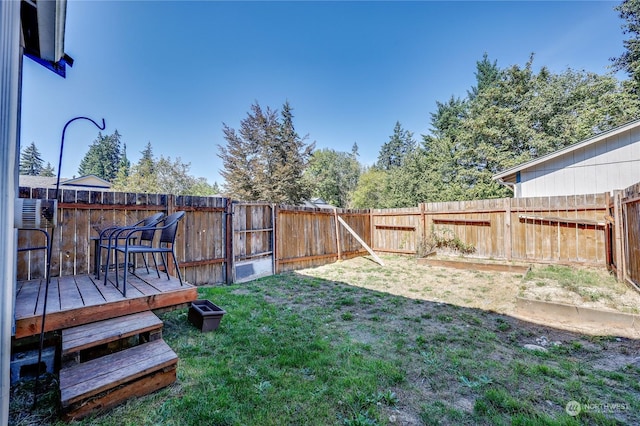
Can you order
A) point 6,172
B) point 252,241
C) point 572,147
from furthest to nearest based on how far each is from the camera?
point 572,147
point 252,241
point 6,172

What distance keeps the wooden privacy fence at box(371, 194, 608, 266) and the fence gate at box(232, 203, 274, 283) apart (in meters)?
4.42

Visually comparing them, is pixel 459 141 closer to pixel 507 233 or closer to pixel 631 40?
pixel 631 40

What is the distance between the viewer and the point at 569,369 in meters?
2.09

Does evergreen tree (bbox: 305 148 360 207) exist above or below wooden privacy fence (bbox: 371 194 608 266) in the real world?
above

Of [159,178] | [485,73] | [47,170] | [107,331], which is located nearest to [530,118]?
[485,73]

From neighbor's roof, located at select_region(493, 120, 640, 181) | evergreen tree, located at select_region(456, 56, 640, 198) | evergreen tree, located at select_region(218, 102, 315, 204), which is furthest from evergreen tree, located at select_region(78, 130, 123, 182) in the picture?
neighbor's roof, located at select_region(493, 120, 640, 181)

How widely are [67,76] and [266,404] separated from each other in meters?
3.41

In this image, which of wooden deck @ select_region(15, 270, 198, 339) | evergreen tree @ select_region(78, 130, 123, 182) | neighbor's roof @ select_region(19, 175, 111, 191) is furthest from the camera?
evergreen tree @ select_region(78, 130, 123, 182)

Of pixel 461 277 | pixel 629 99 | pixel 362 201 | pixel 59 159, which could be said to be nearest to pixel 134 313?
pixel 59 159

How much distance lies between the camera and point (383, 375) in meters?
2.05

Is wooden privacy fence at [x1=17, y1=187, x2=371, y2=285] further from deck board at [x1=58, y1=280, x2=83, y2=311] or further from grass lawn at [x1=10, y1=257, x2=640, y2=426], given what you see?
grass lawn at [x1=10, y1=257, x2=640, y2=426]

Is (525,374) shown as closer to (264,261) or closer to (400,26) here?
(264,261)

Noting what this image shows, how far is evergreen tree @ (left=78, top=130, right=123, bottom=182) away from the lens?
36438mm

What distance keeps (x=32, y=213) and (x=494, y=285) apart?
19.1 ft
